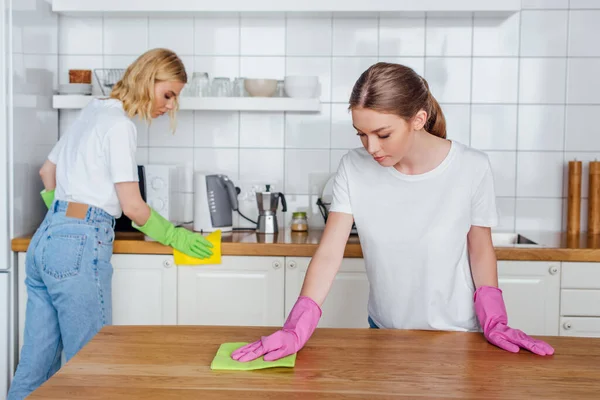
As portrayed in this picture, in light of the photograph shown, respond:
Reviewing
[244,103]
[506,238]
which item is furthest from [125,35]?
[506,238]

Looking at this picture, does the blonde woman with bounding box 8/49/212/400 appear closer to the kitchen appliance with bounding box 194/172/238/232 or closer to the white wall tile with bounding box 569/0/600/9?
the kitchen appliance with bounding box 194/172/238/232

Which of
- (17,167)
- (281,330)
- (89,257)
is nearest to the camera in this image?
(281,330)

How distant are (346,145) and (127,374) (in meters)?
2.00

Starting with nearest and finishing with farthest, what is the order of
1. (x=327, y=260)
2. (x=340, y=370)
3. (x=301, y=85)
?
(x=340, y=370) → (x=327, y=260) → (x=301, y=85)

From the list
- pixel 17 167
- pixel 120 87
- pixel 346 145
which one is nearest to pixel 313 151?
pixel 346 145

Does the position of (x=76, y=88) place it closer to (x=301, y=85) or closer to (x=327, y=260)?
(x=301, y=85)

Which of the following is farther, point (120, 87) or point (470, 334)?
point (120, 87)

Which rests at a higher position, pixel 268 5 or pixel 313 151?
pixel 268 5

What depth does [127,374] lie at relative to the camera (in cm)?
138

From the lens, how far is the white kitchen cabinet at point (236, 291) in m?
2.78

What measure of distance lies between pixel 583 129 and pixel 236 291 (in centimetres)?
162

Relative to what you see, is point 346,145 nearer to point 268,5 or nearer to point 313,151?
point 313,151

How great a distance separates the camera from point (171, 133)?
3256mm

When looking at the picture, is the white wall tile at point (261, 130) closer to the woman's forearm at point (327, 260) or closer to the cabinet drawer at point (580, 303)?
the cabinet drawer at point (580, 303)
